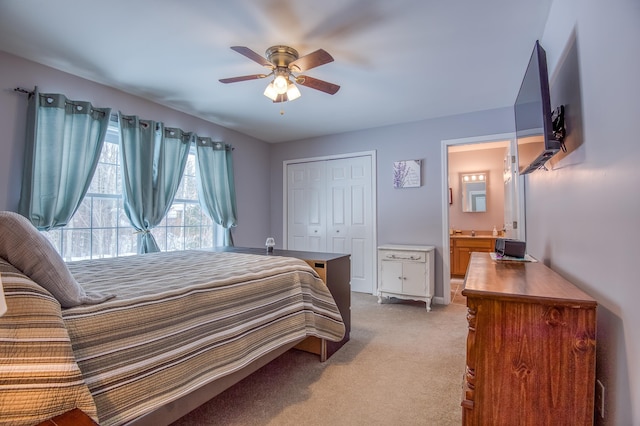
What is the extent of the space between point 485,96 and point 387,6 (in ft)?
6.56

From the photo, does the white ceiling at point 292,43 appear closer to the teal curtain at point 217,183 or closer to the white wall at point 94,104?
the white wall at point 94,104

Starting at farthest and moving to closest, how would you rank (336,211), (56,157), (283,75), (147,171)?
1. (336,211)
2. (147,171)
3. (56,157)
4. (283,75)

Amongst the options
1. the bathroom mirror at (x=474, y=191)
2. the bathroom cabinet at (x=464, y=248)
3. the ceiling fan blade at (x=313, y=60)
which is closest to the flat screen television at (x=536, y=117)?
the ceiling fan blade at (x=313, y=60)

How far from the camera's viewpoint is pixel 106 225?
321 centimetres

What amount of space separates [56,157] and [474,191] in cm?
618

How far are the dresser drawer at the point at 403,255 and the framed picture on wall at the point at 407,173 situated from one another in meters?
0.95

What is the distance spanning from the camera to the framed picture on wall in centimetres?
418

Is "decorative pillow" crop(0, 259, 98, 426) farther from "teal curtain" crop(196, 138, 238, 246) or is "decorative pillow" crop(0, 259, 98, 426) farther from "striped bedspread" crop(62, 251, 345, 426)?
"teal curtain" crop(196, 138, 238, 246)

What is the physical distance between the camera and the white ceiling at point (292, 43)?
1.98m

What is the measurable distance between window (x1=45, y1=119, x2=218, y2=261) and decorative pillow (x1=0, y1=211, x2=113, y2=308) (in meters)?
2.14

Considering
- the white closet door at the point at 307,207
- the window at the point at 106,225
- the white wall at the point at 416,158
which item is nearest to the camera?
the window at the point at 106,225

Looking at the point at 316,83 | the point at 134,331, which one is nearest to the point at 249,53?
the point at 316,83

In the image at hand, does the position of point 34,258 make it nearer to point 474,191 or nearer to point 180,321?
point 180,321

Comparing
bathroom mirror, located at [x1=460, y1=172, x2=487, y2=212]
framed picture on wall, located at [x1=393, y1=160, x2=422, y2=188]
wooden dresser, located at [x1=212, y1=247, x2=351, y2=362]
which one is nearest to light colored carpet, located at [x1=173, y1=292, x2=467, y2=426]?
wooden dresser, located at [x1=212, y1=247, x2=351, y2=362]
